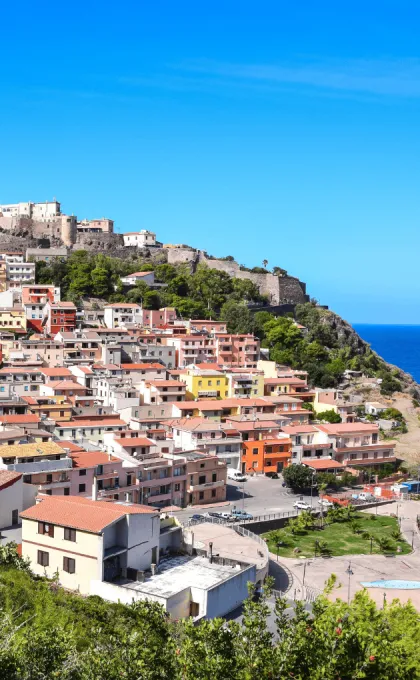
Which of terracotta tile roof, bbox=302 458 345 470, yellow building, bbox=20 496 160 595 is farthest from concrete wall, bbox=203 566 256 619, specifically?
terracotta tile roof, bbox=302 458 345 470

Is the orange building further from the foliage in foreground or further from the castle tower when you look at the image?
the castle tower

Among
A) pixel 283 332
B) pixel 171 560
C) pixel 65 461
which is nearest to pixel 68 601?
pixel 171 560

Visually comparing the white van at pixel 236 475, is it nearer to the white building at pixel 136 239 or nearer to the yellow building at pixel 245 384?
the yellow building at pixel 245 384

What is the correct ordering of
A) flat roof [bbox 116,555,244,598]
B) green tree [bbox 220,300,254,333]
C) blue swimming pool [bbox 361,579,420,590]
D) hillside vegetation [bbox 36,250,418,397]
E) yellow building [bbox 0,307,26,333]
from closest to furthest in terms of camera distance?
flat roof [bbox 116,555,244,598], blue swimming pool [bbox 361,579,420,590], yellow building [bbox 0,307,26,333], hillside vegetation [bbox 36,250,418,397], green tree [bbox 220,300,254,333]

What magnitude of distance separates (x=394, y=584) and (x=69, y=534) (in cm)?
1266

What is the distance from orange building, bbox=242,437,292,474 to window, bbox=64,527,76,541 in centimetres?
2113

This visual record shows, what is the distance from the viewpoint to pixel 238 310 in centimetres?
6488

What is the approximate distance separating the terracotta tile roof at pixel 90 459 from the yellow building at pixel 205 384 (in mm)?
15218

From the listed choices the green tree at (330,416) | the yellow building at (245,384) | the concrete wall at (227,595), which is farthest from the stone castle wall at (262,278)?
the concrete wall at (227,595)

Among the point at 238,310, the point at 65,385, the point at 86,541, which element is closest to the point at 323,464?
the point at 65,385

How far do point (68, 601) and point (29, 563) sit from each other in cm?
269

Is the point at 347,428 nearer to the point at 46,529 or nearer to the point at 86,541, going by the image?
the point at 46,529

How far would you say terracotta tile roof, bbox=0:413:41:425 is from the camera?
115 ft

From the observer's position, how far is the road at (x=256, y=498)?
3403cm
